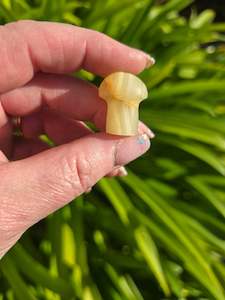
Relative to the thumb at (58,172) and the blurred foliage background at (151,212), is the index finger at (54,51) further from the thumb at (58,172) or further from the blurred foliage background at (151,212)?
the blurred foliage background at (151,212)

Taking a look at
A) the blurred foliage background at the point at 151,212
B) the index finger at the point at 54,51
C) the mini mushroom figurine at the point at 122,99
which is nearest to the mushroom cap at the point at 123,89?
the mini mushroom figurine at the point at 122,99

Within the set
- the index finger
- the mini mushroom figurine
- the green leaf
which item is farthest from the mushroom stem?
the green leaf

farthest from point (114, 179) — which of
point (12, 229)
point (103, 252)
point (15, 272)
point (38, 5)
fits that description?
point (38, 5)

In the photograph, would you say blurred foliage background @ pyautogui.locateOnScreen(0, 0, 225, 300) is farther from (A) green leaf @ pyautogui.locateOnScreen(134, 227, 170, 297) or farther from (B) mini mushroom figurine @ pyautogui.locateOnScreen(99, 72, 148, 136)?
(B) mini mushroom figurine @ pyautogui.locateOnScreen(99, 72, 148, 136)

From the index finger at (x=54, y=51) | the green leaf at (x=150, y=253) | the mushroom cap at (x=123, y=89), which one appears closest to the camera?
the mushroom cap at (x=123, y=89)

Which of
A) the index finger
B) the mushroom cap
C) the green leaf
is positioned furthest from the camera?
the green leaf

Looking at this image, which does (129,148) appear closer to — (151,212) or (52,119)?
(52,119)

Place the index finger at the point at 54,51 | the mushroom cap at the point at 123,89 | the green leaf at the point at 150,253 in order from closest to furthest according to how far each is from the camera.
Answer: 1. the mushroom cap at the point at 123,89
2. the index finger at the point at 54,51
3. the green leaf at the point at 150,253

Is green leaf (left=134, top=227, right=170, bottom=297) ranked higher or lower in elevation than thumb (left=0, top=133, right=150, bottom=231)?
lower
